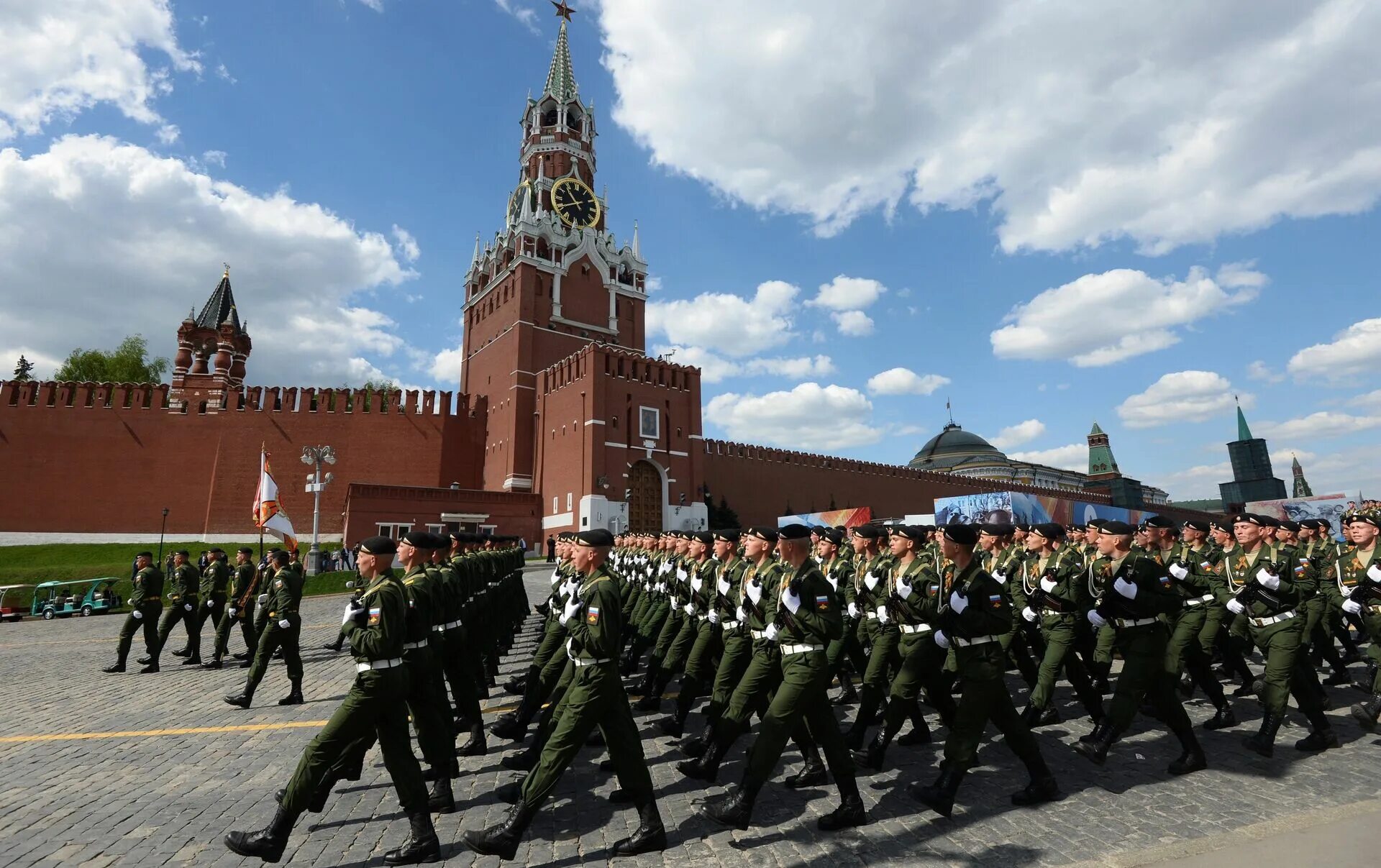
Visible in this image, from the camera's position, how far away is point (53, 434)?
35.7 metres

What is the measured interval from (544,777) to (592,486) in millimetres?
30911

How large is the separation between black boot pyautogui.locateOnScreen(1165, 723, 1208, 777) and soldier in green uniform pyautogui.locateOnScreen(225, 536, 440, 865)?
17.6 feet

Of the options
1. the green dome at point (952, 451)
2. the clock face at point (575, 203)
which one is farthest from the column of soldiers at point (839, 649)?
the green dome at point (952, 451)

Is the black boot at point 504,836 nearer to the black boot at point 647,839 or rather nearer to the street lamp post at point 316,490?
the black boot at point 647,839

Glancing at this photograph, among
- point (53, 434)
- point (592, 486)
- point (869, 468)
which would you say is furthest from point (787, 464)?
point (53, 434)

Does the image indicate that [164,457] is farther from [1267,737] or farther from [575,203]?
[1267,737]

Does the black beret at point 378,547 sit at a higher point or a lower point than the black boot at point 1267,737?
higher

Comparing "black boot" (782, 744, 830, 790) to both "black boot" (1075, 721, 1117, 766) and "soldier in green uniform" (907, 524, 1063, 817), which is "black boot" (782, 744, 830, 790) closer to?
"soldier in green uniform" (907, 524, 1063, 817)

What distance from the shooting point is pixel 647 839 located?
4090 mm

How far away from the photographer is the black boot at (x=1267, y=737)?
18.2 feet

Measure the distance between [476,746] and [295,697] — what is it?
3569mm

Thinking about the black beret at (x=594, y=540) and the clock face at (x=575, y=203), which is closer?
the black beret at (x=594, y=540)

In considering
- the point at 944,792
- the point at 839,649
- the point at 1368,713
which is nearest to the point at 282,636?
the point at 839,649

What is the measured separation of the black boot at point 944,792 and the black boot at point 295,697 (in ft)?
23.8
